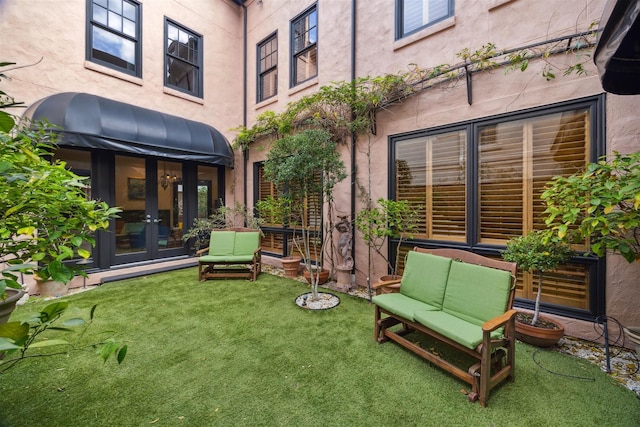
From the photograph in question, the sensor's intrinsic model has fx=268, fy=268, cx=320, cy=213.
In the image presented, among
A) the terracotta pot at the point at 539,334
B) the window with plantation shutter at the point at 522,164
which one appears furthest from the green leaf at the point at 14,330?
the window with plantation shutter at the point at 522,164

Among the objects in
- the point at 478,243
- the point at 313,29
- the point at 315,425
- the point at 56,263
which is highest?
the point at 313,29

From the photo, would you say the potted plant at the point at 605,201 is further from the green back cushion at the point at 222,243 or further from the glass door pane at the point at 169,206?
the glass door pane at the point at 169,206

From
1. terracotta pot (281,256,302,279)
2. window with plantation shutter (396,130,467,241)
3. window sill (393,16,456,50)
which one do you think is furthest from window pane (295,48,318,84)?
terracotta pot (281,256,302,279)

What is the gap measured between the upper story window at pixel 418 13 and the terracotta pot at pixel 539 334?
468cm

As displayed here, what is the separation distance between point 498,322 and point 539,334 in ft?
4.35

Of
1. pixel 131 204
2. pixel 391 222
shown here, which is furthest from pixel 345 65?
pixel 131 204

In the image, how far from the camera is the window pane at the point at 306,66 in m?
6.39

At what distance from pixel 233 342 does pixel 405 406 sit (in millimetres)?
2051

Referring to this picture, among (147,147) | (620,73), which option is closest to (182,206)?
(147,147)

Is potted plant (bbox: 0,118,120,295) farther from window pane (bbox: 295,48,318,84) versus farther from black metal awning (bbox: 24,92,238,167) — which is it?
window pane (bbox: 295,48,318,84)

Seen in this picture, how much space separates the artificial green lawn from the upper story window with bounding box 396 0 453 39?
5015 millimetres

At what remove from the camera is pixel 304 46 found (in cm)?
657

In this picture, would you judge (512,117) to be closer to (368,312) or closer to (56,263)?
(368,312)

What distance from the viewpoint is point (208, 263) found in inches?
226
